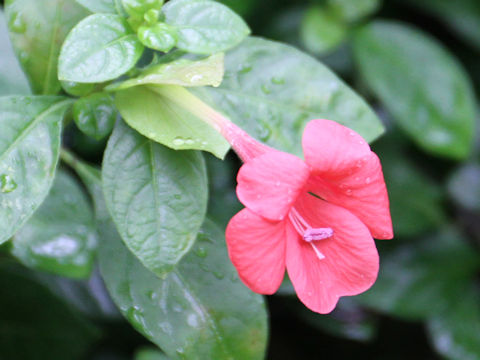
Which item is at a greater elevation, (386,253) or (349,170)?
(349,170)

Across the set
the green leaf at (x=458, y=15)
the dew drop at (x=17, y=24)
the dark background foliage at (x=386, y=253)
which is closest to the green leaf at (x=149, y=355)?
the dark background foliage at (x=386, y=253)

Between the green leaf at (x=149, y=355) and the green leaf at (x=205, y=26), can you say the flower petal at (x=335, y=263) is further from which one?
the green leaf at (x=149, y=355)

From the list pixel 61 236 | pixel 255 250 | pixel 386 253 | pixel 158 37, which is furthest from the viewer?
pixel 386 253

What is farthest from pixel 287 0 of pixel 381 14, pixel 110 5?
pixel 110 5

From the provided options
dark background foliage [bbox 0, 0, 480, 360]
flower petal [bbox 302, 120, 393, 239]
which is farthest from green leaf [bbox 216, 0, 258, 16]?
flower petal [bbox 302, 120, 393, 239]

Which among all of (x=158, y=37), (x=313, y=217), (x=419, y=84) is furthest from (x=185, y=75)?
(x=419, y=84)

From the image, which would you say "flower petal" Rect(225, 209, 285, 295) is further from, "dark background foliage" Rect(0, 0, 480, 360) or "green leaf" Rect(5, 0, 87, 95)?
"dark background foliage" Rect(0, 0, 480, 360)

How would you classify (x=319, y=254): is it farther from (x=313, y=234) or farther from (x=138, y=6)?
(x=138, y=6)
